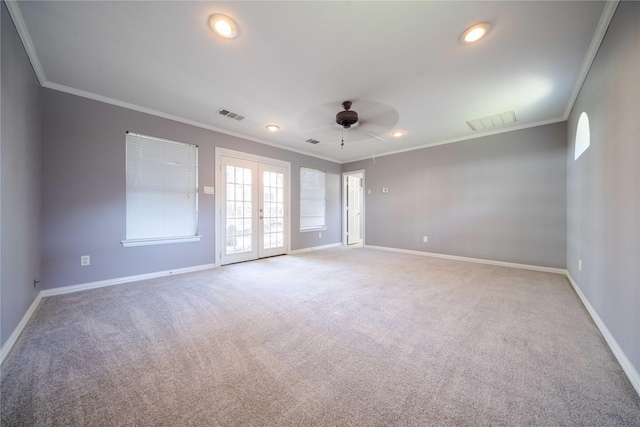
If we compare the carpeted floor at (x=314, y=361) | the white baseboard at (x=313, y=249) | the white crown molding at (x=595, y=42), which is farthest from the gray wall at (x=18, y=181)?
the white crown molding at (x=595, y=42)

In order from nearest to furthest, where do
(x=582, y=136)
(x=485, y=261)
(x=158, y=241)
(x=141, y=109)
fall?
(x=582, y=136) → (x=141, y=109) → (x=158, y=241) → (x=485, y=261)

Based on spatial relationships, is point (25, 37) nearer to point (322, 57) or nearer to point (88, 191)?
point (88, 191)

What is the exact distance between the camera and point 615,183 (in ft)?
5.65

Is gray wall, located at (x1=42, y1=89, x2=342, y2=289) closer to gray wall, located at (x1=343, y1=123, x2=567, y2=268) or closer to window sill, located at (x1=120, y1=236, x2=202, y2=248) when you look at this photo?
window sill, located at (x1=120, y1=236, x2=202, y2=248)

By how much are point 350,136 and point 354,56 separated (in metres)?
1.52

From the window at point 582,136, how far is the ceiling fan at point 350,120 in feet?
6.73

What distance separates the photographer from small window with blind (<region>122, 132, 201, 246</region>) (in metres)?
3.29

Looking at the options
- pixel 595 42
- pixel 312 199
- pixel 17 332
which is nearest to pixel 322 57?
pixel 595 42

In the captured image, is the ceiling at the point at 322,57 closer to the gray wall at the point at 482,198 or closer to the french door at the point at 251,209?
the gray wall at the point at 482,198

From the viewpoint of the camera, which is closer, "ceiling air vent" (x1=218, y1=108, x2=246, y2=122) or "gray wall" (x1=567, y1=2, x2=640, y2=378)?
"gray wall" (x1=567, y1=2, x2=640, y2=378)

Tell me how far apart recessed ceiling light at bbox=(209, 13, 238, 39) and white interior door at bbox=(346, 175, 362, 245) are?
17.4 ft

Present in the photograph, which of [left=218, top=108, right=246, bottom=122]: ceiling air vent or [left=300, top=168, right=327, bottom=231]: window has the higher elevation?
[left=218, top=108, right=246, bottom=122]: ceiling air vent

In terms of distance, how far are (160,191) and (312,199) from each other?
3.39m

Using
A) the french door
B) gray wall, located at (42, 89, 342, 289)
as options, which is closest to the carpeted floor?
gray wall, located at (42, 89, 342, 289)
